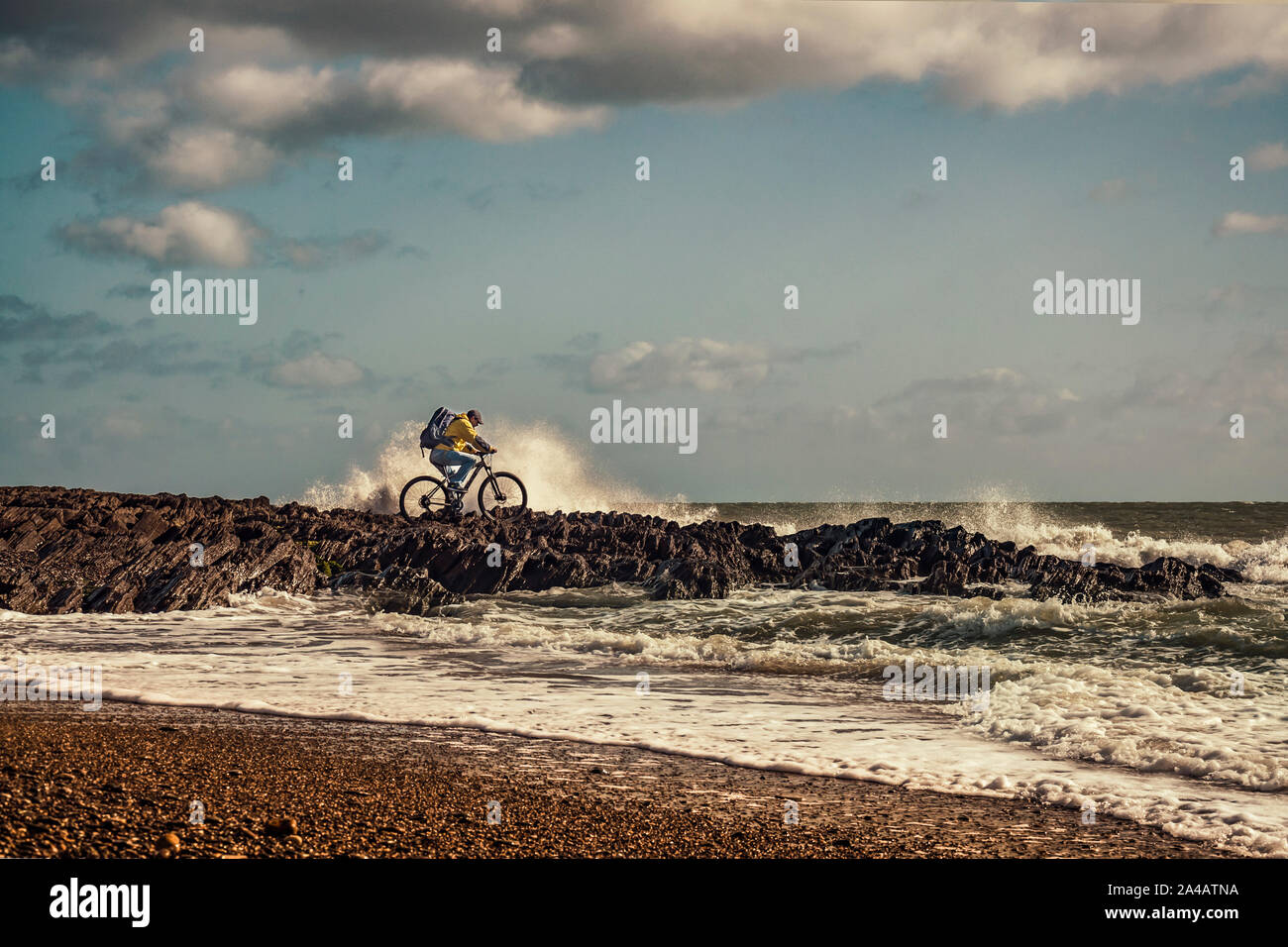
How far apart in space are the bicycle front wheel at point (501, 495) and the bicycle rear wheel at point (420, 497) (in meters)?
0.96

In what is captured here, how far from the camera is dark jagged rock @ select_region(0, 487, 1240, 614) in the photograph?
15883mm

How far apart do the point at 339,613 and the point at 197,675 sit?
222 inches

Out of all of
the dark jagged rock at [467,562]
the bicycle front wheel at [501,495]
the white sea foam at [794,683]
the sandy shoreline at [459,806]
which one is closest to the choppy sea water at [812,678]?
the white sea foam at [794,683]

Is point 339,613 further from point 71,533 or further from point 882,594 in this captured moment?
point 882,594

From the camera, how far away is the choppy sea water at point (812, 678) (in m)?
6.32

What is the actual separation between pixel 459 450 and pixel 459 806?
56.7 ft

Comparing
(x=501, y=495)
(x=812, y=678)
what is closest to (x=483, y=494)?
(x=501, y=495)

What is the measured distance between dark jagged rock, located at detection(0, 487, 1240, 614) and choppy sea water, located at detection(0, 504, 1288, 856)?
0.82m

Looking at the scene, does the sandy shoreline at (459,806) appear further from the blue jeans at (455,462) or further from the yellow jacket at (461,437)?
the blue jeans at (455,462)

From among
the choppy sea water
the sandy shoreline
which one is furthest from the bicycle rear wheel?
the sandy shoreline

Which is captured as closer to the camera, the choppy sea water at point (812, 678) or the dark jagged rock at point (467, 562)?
the choppy sea water at point (812, 678)

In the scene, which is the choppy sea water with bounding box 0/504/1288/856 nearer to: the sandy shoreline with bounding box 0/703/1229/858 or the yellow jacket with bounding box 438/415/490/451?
the sandy shoreline with bounding box 0/703/1229/858
